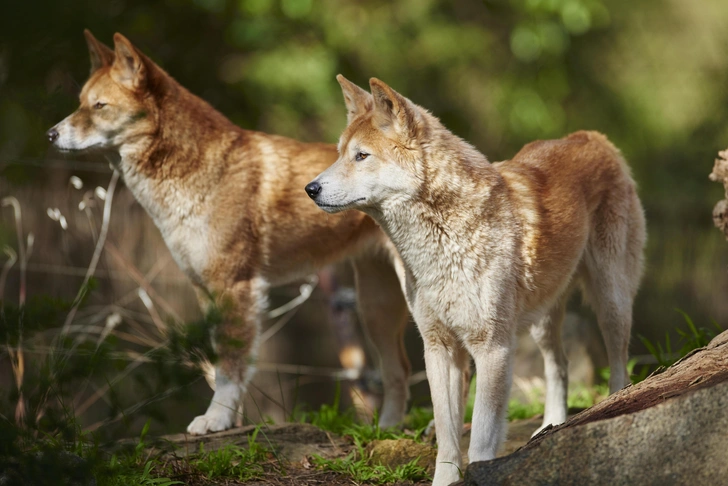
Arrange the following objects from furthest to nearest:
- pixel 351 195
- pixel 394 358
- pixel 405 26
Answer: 1. pixel 405 26
2. pixel 394 358
3. pixel 351 195

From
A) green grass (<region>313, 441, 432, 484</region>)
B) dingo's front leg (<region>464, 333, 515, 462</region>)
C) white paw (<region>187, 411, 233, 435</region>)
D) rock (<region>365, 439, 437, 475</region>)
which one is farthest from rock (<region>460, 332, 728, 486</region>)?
white paw (<region>187, 411, 233, 435</region>)

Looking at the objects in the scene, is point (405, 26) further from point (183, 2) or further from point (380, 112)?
point (380, 112)

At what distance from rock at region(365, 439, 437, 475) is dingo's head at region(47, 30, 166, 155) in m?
2.22

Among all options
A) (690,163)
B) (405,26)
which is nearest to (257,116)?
(405,26)

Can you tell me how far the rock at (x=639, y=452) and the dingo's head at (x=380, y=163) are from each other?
123 centimetres

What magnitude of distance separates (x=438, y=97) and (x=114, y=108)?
16.0 feet

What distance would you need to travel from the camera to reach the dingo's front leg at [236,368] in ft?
13.9

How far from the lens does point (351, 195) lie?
129 inches

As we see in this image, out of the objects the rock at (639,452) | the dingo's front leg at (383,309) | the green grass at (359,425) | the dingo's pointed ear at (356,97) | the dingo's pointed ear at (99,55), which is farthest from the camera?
the dingo's front leg at (383,309)

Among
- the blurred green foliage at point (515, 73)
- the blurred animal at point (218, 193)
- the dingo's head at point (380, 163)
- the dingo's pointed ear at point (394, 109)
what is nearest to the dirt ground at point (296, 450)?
the blurred animal at point (218, 193)

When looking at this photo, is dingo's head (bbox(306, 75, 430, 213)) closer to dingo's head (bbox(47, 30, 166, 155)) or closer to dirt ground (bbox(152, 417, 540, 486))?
dirt ground (bbox(152, 417, 540, 486))

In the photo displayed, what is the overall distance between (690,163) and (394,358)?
6.01 meters

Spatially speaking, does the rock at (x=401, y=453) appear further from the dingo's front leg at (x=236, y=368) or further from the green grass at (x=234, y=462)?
the dingo's front leg at (x=236, y=368)

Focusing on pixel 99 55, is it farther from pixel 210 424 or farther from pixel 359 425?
pixel 359 425
